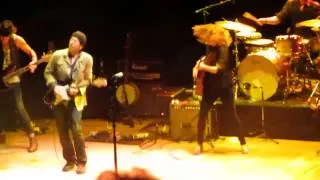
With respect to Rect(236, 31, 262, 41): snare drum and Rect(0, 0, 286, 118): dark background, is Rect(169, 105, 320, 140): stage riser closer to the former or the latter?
Rect(236, 31, 262, 41): snare drum

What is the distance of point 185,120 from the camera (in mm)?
9586

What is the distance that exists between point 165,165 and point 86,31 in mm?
5220

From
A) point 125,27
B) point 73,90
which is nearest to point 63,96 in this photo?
point 73,90

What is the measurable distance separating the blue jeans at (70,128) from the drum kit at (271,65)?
333cm

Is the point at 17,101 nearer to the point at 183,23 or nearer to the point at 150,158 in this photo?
the point at 150,158

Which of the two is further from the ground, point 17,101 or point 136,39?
point 136,39

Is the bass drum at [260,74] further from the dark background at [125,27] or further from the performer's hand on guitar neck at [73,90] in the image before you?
the performer's hand on guitar neck at [73,90]

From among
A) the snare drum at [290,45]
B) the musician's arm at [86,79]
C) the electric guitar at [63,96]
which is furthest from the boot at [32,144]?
the snare drum at [290,45]

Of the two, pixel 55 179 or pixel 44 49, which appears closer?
pixel 55 179

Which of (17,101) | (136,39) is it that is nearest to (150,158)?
(17,101)

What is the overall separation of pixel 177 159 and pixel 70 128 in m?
1.77

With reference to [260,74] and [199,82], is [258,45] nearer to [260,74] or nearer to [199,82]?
[260,74]

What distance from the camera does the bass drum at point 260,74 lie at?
384 inches

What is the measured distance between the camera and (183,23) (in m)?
12.6
